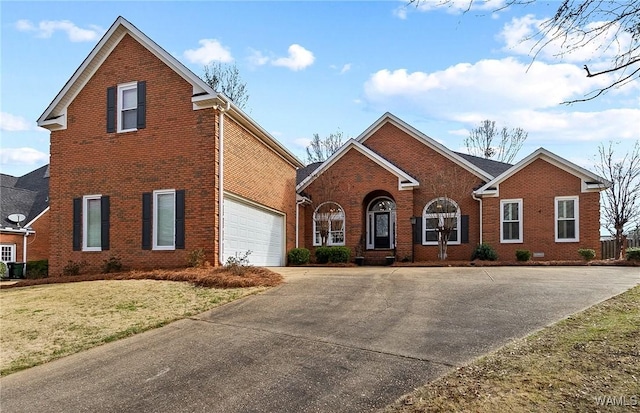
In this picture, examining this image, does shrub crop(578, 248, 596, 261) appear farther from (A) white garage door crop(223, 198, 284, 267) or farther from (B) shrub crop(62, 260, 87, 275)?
(B) shrub crop(62, 260, 87, 275)

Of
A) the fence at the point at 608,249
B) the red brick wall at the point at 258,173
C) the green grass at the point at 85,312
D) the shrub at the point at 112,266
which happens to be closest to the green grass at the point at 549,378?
the green grass at the point at 85,312

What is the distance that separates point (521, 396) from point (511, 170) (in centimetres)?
1686

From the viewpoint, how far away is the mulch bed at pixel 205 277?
1207 cm

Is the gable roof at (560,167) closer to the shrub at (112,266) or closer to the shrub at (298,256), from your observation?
the shrub at (298,256)

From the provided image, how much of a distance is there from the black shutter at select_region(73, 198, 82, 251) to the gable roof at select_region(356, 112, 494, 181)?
13079mm

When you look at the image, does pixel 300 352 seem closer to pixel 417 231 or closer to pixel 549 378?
pixel 549 378

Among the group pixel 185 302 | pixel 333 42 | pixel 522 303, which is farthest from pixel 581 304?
pixel 185 302

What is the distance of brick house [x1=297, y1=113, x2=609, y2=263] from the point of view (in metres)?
19.5

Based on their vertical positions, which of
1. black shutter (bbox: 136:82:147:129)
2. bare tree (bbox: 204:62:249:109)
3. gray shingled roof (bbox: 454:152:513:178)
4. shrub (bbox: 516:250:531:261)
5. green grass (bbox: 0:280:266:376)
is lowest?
green grass (bbox: 0:280:266:376)

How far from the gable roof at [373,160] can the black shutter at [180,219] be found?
28.0 feet

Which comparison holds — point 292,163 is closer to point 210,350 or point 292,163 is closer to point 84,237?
point 84,237

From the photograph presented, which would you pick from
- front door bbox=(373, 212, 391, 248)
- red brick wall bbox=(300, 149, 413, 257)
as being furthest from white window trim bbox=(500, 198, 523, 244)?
front door bbox=(373, 212, 391, 248)

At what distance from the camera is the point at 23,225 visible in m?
26.6

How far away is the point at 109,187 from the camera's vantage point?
15.8 m
